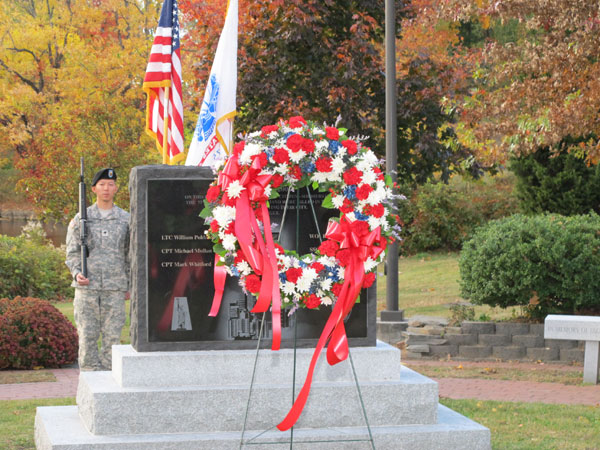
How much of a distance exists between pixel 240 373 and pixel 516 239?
21.3ft

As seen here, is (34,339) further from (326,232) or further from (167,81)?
(326,232)

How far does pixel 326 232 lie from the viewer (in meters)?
6.75

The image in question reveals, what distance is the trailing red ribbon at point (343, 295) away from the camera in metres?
6.30

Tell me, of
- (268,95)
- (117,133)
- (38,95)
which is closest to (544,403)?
(268,95)

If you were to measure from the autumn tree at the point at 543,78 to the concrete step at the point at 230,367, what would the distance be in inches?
243

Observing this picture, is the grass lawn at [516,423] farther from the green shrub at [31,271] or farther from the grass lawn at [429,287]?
the green shrub at [31,271]

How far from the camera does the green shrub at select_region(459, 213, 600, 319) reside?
39.6 ft

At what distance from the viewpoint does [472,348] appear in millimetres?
12117

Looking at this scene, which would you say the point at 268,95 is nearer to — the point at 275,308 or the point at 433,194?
the point at 275,308

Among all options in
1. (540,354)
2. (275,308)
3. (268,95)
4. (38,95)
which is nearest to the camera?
(275,308)

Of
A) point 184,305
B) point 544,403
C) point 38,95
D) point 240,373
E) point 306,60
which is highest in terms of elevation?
point 38,95

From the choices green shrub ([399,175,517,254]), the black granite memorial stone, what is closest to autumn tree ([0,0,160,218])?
green shrub ([399,175,517,254])

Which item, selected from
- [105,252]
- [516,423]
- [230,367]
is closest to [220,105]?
[105,252]

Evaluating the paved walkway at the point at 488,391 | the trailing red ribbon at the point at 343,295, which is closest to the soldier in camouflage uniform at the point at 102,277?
the paved walkway at the point at 488,391
